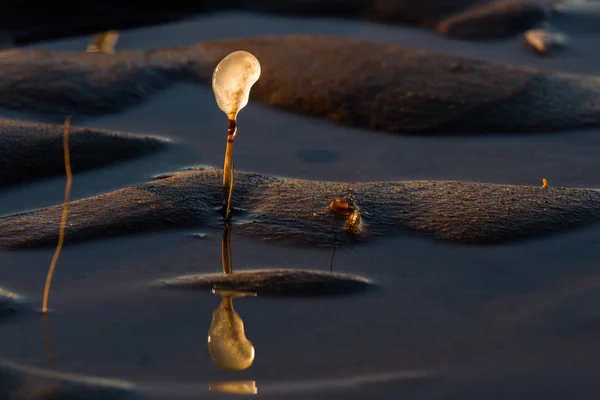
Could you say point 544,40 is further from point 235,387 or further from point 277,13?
point 235,387

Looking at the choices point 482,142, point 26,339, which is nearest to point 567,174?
point 482,142

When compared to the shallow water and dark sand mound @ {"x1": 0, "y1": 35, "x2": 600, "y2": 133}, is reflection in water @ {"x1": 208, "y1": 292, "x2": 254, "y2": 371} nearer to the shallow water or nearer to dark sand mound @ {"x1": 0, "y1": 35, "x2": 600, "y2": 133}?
the shallow water

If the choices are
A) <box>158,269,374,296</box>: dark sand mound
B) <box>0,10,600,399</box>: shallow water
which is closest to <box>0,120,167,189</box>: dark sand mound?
<box>0,10,600,399</box>: shallow water

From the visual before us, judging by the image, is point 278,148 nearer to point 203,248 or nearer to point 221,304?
point 203,248

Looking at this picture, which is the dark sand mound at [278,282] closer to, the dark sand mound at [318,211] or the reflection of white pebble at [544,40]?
the dark sand mound at [318,211]

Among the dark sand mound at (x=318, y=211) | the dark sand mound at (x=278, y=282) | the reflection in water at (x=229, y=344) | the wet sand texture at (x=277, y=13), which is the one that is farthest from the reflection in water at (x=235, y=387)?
the wet sand texture at (x=277, y=13)

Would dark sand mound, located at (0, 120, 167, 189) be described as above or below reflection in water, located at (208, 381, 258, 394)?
above
